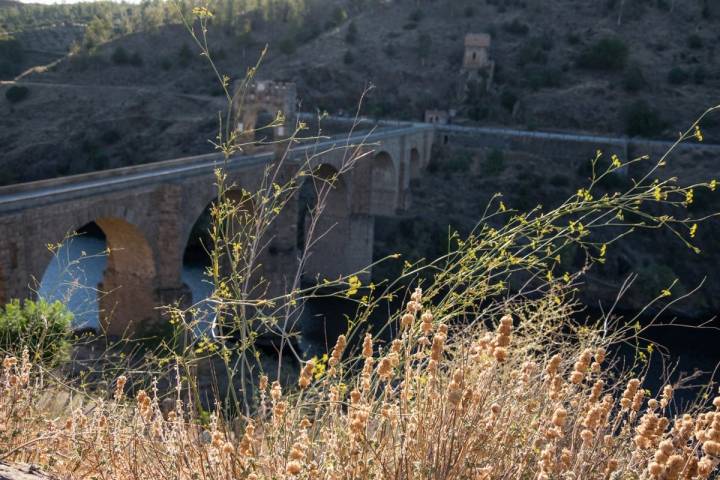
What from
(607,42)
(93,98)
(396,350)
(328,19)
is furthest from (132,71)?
(396,350)

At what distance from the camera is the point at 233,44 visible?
52.7 meters

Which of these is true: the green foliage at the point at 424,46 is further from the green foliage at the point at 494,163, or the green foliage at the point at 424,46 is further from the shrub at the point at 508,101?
the green foliage at the point at 494,163

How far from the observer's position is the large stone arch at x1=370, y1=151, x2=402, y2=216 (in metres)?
28.1

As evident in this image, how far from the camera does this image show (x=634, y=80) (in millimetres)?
40094

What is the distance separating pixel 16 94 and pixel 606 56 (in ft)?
121

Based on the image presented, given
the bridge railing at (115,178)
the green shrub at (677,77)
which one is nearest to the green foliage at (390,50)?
the green shrub at (677,77)

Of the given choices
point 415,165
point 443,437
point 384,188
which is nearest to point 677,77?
point 415,165

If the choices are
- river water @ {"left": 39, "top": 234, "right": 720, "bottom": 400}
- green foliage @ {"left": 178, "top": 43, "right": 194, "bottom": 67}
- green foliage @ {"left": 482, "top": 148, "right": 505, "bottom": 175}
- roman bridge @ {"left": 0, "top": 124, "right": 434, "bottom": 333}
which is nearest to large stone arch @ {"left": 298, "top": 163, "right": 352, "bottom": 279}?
roman bridge @ {"left": 0, "top": 124, "right": 434, "bottom": 333}

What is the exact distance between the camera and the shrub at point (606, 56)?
42.7m

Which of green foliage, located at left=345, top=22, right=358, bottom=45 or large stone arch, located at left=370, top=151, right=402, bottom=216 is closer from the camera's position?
large stone arch, located at left=370, top=151, right=402, bottom=216

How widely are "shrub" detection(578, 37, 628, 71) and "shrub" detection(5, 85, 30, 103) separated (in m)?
35.4

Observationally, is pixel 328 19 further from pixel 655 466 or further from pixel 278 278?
pixel 655 466

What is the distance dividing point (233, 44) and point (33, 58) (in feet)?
52.5

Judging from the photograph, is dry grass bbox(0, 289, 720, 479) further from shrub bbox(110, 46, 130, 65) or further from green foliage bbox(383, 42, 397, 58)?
shrub bbox(110, 46, 130, 65)
